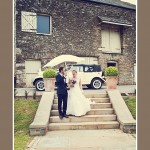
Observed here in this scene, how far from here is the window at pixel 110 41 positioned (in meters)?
9.64

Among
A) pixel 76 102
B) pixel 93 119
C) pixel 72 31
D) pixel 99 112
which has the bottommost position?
pixel 93 119

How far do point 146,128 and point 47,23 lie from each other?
25.5ft

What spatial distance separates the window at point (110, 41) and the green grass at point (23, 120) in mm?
3793

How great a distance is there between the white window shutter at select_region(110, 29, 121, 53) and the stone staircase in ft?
11.0

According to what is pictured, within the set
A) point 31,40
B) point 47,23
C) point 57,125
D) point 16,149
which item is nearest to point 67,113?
point 57,125

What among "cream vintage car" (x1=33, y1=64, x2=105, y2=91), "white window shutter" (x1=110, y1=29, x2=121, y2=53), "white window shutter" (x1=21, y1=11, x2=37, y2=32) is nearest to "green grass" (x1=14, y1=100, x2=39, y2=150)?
"cream vintage car" (x1=33, y1=64, x2=105, y2=91)

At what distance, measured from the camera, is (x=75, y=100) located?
639 centimetres

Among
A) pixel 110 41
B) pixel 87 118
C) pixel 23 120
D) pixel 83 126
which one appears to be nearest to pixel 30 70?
pixel 110 41

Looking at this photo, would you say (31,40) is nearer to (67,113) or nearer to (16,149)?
(67,113)

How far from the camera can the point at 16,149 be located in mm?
4375

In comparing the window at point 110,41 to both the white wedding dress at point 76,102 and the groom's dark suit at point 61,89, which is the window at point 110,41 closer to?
the white wedding dress at point 76,102

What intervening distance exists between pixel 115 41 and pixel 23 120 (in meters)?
5.05

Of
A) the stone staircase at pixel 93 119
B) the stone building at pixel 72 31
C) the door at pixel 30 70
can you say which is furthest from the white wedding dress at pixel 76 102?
the stone building at pixel 72 31

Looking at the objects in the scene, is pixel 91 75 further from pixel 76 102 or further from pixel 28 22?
pixel 76 102
